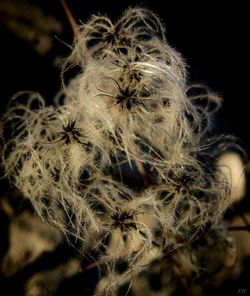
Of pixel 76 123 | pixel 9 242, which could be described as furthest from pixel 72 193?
pixel 9 242

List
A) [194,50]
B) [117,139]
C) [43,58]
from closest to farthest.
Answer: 1. [117,139]
2. [43,58]
3. [194,50]

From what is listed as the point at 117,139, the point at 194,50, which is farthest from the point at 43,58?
the point at 194,50

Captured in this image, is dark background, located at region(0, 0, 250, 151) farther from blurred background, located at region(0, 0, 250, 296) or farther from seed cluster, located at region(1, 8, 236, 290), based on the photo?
seed cluster, located at region(1, 8, 236, 290)

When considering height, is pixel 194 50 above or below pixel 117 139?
above

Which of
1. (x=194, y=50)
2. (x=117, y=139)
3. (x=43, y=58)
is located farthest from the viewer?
(x=194, y=50)

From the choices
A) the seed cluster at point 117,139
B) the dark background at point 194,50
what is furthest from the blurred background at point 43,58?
the seed cluster at point 117,139

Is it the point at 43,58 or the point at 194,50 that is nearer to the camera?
the point at 43,58

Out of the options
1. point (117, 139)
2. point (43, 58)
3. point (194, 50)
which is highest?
point (43, 58)

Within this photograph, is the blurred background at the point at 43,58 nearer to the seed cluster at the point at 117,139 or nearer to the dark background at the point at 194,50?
the dark background at the point at 194,50

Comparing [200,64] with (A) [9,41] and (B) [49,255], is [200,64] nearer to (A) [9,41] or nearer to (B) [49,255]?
(A) [9,41]

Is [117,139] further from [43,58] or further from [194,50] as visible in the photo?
[194,50]

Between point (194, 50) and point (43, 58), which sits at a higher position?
point (43, 58)
